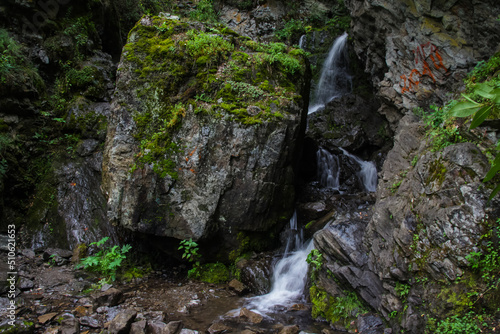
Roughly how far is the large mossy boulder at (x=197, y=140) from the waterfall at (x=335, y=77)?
8.23 meters

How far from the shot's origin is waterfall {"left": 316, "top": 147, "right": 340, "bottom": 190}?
408 inches

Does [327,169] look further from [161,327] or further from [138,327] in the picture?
[138,327]

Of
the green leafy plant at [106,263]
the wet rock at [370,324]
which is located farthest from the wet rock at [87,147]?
the wet rock at [370,324]

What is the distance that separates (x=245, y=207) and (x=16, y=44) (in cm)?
825

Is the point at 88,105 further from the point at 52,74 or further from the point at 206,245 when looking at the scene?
the point at 206,245

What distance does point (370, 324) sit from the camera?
14.6 feet

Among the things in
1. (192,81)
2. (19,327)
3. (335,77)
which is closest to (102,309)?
(19,327)

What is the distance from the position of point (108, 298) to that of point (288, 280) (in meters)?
3.48

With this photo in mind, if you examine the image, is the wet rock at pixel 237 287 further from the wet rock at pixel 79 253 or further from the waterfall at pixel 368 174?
the waterfall at pixel 368 174

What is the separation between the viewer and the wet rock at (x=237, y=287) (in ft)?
20.0

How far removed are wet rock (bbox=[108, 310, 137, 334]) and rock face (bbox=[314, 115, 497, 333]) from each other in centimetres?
329

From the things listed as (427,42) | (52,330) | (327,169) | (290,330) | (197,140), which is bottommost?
(290,330)

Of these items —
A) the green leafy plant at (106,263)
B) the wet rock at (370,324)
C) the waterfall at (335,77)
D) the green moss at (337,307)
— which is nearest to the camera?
the wet rock at (370,324)

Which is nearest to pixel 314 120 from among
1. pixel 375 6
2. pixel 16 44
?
pixel 375 6
